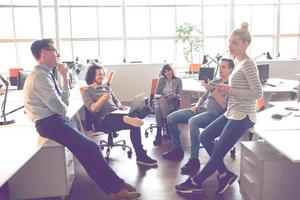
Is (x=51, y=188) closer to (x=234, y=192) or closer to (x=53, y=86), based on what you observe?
(x=53, y=86)

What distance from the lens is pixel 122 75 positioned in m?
7.64

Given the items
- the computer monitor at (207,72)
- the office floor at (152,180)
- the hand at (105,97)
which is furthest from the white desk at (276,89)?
the hand at (105,97)

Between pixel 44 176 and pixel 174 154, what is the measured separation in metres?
1.77

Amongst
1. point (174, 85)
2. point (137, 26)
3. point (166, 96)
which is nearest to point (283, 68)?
point (137, 26)

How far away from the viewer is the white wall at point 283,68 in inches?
305

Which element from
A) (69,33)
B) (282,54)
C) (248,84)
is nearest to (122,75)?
(69,33)

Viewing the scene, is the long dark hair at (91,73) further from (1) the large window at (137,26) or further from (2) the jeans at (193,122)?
(1) the large window at (137,26)

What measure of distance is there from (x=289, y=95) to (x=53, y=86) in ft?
15.6

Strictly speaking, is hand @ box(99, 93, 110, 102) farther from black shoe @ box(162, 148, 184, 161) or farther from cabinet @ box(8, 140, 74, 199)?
black shoe @ box(162, 148, 184, 161)

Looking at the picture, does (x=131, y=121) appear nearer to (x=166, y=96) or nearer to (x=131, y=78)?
(x=166, y=96)

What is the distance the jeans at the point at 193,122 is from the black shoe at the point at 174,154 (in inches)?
2.4

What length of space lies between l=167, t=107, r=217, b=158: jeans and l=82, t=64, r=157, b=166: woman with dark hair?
0.46 meters

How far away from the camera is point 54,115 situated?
2744 mm

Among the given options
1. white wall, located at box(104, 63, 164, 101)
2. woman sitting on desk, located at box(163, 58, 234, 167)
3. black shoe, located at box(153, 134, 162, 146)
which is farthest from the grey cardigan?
white wall, located at box(104, 63, 164, 101)
